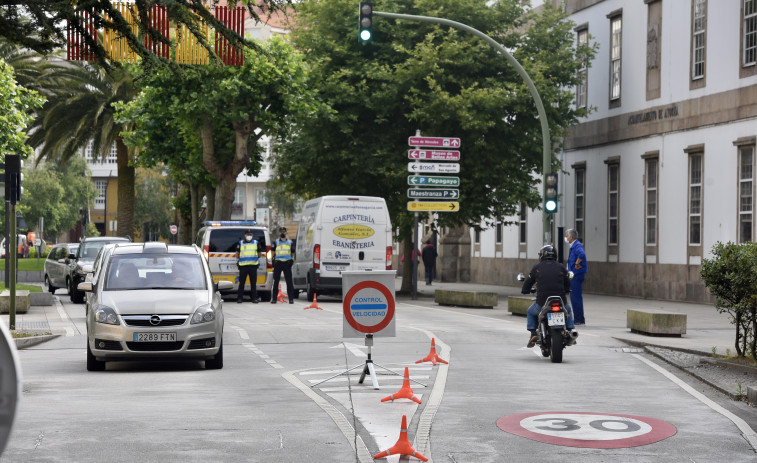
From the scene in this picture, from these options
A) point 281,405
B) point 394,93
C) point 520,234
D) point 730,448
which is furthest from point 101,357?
point 520,234

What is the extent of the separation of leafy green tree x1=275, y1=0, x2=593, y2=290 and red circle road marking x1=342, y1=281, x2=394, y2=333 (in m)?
22.9

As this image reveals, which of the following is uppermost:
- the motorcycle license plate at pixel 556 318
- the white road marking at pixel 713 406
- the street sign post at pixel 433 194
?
the street sign post at pixel 433 194

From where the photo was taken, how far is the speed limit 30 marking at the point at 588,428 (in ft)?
29.6

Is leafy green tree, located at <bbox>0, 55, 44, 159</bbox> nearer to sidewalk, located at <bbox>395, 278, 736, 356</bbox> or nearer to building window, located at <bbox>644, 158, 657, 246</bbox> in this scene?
sidewalk, located at <bbox>395, 278, 736, 356</bbox>

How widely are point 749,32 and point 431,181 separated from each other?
865 cm

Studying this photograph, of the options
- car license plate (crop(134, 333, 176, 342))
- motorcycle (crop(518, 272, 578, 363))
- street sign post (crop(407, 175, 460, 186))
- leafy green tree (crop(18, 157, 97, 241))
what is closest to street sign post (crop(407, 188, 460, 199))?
street sign post (crop(407, 175, 460, 186))

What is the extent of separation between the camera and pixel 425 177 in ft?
108

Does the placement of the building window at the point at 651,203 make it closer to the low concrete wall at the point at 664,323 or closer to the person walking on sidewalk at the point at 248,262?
the person walking on sidewalk at the point at 248,262

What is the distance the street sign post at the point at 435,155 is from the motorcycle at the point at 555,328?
1673 centimetres

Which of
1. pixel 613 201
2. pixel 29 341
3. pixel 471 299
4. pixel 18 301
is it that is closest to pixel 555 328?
pixel 29 341

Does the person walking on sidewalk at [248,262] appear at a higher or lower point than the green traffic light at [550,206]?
lower

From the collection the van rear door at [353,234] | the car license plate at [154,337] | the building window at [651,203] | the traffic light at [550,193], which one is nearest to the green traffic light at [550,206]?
the traffic light at [550,193]

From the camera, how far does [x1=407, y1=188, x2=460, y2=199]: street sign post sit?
3269 cm

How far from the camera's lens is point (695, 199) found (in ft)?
113
